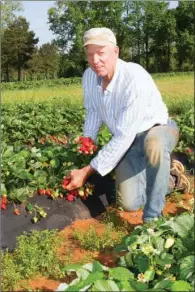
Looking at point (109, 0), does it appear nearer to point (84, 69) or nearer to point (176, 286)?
point (84, 69)

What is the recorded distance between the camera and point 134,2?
3154mm

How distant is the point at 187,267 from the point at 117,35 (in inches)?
75.1

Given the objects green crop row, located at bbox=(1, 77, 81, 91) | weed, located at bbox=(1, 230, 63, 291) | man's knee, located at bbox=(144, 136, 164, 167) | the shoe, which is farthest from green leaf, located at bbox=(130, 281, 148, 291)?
A: green crop row, located at bbox=(1, 77, 81, 91)

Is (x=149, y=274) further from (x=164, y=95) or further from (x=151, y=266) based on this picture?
(x=164, y=95)

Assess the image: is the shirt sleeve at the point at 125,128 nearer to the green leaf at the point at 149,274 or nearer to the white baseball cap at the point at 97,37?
the white baseball cap at the point at 97,37

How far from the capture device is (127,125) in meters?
2.91

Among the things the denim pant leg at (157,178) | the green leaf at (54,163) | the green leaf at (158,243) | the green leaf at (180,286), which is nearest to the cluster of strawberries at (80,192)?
the green leaf at (54,163)

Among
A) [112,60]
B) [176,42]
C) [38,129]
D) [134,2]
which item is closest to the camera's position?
[112,60]

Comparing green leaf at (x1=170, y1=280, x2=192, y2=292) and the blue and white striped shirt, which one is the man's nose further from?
green leaf at (x1=170, y1=280, x2=192, y2=292)

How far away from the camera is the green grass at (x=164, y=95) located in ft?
19.6

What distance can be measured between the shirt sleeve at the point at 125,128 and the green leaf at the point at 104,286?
1165mm

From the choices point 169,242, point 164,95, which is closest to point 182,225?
point 169,242

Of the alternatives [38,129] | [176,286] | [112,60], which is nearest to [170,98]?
[38,129]

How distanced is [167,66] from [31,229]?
1.92 meters
